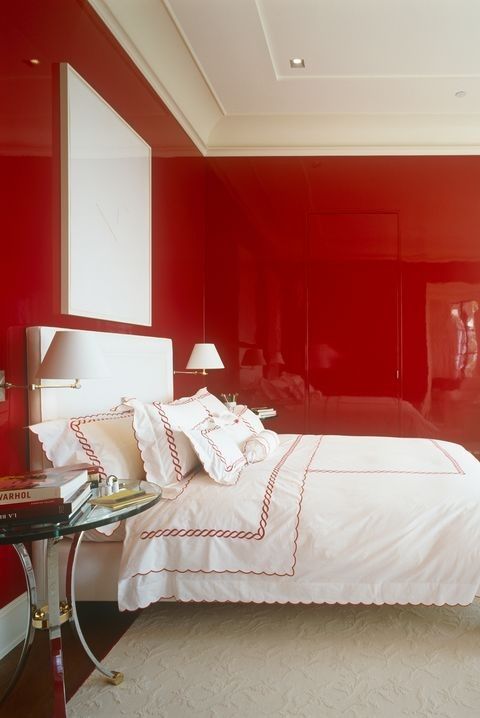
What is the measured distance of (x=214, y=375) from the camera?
17.3 feet

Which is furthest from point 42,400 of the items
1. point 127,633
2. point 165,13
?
point 165,13

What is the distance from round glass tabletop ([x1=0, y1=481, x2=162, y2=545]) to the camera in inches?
61.7

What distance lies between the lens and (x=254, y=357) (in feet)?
17.1

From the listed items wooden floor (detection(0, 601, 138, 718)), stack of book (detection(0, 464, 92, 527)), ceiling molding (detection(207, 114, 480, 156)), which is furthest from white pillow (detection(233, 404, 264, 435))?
ceiling molding (detection(207, 114, 480, 156))

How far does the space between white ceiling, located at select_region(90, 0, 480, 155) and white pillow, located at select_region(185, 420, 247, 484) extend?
7.50ft

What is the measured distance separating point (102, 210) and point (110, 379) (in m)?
0.94

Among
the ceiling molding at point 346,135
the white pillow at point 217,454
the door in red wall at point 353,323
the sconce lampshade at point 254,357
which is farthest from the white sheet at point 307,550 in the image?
the ceiling molding at point 346,135

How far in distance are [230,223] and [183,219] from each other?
74 centimetres

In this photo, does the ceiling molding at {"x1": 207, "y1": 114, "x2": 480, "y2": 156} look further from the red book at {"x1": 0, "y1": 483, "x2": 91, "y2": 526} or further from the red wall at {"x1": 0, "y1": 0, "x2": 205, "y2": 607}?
the red book at {"x1": 0, "y1": 483, "x2": 91, "y2": 526}

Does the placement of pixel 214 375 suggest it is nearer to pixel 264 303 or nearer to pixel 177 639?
pixel 264 303

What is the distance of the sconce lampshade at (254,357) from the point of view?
5.21 metres

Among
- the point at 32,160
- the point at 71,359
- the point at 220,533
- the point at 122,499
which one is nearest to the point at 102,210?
the point at 32,160

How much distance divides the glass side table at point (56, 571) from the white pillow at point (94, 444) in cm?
35

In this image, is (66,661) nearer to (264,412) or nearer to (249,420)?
(249,420)
